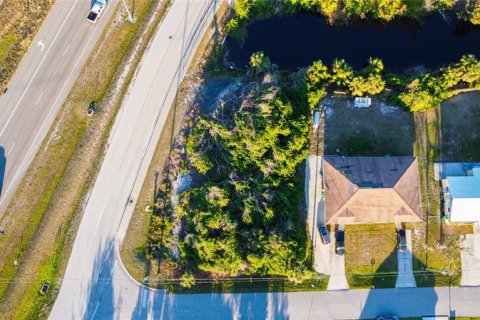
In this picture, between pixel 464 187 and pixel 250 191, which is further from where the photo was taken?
pixel 464 187

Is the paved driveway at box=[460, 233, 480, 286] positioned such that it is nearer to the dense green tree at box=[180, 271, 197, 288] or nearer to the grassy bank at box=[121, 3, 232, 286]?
the dense green tree at box=[180, 271, 197, 288]

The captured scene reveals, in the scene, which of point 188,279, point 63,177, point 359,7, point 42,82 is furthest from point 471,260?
point 42,82

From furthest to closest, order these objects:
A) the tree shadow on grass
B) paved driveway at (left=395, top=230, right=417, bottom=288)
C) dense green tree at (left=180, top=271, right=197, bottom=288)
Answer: paved driveway at (left=395, top=230, right=417, bottom=288)
the tree shadow on grass
dense green tree at (left=180, top=271, right=197, bottom=288)

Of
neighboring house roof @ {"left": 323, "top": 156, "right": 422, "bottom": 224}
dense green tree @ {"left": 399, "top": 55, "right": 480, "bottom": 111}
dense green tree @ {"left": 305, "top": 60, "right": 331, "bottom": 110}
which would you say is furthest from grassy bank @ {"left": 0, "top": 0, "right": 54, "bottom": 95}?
dense green tree @ {"left": 399, "top": 55, "right": 480, "bottom": 111}

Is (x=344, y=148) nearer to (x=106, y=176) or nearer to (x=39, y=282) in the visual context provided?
(x=106, y=176)

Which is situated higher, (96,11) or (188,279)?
(96,11)

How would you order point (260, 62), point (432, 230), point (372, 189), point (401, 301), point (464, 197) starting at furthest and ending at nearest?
point (260, 62), point (432, 230), point (401, 301), point (464, 197), point (372, 189)

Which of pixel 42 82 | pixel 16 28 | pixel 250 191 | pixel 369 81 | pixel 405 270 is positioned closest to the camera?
pixel 250 191

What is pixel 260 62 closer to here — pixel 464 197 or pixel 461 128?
pixel 461 128
